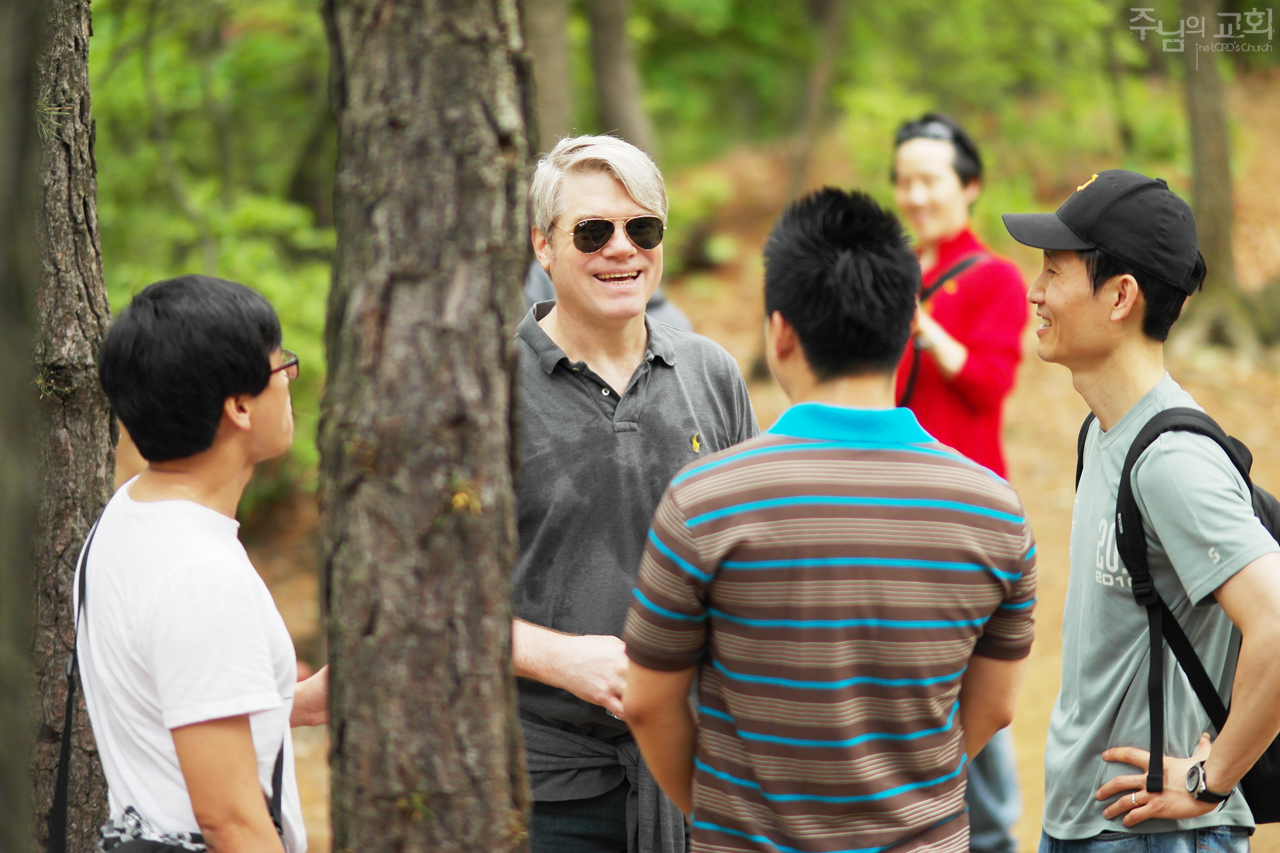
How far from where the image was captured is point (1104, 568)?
227 cm

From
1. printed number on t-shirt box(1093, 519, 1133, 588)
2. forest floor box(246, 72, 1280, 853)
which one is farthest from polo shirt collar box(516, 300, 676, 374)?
forest floor box(246, 72, 1280, 853)

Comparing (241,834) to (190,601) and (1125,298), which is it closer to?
(190,601)

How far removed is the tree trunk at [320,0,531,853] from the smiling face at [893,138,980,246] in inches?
127

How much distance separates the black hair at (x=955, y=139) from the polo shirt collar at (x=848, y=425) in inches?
120

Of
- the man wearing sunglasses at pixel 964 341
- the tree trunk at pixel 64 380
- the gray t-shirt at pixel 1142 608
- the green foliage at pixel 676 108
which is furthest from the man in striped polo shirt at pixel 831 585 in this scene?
the green foliage at pixel 676 108

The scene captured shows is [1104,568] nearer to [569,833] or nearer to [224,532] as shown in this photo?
[569,833]

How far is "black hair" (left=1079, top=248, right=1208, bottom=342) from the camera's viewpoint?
90.0 inches

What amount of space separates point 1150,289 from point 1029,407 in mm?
8592

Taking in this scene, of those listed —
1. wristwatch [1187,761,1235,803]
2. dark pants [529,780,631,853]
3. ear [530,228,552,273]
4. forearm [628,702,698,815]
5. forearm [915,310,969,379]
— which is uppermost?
ear [530,228,552,273]

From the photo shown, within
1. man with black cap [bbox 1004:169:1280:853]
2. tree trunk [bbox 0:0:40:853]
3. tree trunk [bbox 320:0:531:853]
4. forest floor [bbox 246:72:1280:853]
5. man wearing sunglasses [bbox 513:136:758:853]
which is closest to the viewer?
tree trunk [bbox 0:0:40:853]

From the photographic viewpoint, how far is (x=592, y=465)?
8.26 feet

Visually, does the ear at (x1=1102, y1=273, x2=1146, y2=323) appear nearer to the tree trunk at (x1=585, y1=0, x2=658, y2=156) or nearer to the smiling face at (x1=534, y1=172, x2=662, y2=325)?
the smiling face at (x1=534, y1=172, x2=662, y2=325)

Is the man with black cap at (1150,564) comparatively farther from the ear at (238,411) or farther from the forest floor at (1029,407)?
the forest floor at (1029,407)

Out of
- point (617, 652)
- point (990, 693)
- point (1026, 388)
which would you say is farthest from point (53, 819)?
point (1026, 388)
